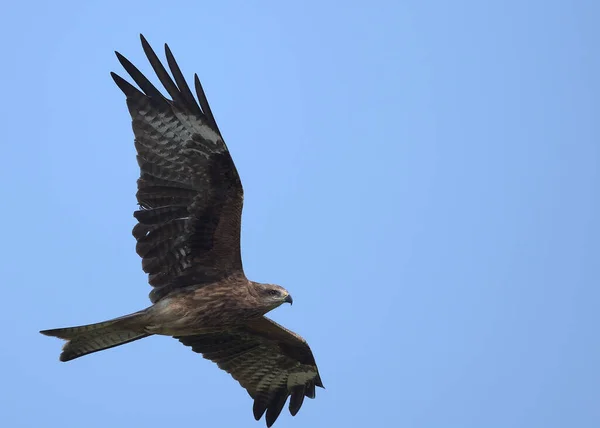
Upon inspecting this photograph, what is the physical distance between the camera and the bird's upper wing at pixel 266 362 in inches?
470

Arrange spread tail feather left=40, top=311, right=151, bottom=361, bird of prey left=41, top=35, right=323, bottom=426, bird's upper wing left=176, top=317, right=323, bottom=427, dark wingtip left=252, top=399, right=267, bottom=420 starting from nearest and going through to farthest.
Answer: spread tail feather left=40, top=311, right=151, bottom=361 < bird of prey left=41, top=35, right=323, bottom=426 < bird's upper wing left=176, top=317, right=323, bottom=427 < dark wingtip left=252, top=399, right=267, bottom=420

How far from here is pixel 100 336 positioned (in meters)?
10.4

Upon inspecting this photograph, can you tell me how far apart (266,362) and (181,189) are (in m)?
2.69

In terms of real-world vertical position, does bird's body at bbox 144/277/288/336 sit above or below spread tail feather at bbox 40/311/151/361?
above

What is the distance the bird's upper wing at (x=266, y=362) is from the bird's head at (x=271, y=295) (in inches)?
48.3

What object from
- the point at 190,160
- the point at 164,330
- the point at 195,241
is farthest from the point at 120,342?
the point at 190,160

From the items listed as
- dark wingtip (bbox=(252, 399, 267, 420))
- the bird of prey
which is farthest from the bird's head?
dark wingtip (bbox=(252, 399, 267, 420))

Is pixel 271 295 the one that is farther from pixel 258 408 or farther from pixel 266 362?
pixel 258 408

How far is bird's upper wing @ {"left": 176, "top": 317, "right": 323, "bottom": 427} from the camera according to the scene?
11.9 metres

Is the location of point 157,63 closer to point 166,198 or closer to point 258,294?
point 166,198

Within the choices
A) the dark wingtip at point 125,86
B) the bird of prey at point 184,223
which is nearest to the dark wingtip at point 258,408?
the bird of prey at point 184,223

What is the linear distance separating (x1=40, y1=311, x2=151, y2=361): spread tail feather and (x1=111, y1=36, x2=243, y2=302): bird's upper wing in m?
0.43

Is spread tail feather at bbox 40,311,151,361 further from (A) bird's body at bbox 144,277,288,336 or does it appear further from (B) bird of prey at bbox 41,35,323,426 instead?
(A) bird's body at bbox 144,277,288,336

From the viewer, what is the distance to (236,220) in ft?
34.4
